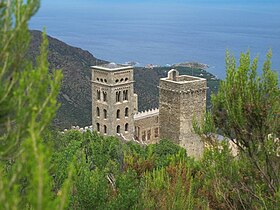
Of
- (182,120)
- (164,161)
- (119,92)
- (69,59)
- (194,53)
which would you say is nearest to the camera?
(164,161)

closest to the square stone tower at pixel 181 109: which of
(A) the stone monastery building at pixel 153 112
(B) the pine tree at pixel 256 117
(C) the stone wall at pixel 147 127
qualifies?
(A) the stone monastery building at pixel 153 112

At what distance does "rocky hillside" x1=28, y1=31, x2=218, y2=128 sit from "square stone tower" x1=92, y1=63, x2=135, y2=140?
7.75 metres

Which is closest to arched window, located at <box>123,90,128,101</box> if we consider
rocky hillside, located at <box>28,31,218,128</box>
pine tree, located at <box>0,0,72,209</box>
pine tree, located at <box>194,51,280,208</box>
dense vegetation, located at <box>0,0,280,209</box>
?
rocky hillside, located at <box>28,31,218,128</box>

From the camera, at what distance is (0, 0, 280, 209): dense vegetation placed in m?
3.96

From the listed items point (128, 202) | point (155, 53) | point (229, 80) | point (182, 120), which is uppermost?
point (229, 80)

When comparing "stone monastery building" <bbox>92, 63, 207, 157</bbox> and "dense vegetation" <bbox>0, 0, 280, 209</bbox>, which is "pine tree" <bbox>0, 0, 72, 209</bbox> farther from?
"stone monastery building" <bbox>92, 63, 207, 157</bbox>

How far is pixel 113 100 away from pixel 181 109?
402 centimetres

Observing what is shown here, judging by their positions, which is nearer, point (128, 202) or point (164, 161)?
point (128, 202)

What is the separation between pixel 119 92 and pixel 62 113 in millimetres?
12969

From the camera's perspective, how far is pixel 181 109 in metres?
25.0

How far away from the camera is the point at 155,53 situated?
363 ft

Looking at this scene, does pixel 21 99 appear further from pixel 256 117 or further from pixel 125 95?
pixel 125 95

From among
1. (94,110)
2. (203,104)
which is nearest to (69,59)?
(94,110)

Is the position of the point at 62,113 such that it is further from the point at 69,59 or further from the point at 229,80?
the point at 229,80
